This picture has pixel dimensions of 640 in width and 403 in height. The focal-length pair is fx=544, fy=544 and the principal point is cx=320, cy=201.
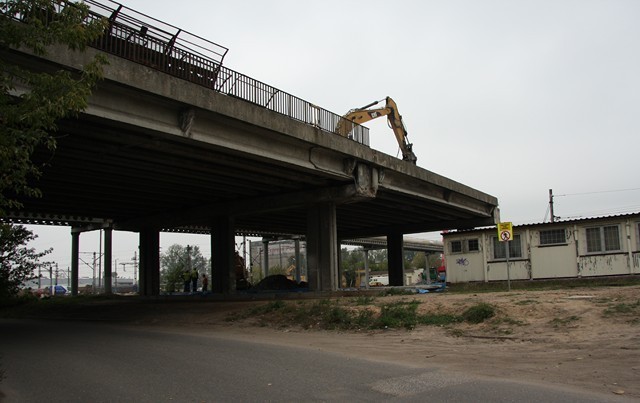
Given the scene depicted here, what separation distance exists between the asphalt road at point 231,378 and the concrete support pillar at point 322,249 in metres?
13.3

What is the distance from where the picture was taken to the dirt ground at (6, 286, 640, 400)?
7.96 metres

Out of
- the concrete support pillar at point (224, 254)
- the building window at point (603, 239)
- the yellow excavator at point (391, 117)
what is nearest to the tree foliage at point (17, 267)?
the concrete support pillar at point (224, 254)

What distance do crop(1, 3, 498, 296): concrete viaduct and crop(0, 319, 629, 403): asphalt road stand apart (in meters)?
3.60

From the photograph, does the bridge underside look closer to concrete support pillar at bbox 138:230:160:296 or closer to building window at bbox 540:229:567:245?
concrete support pillar at bbox 138:230:160:296

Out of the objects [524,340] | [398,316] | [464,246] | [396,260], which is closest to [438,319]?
[398,316]

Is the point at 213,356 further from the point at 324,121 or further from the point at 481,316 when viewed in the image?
the point at 324,121

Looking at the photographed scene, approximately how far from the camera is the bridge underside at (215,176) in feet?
48.8

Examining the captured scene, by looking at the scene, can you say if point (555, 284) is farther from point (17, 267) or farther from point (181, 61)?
point (17, 267)

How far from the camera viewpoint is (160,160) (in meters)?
18.9

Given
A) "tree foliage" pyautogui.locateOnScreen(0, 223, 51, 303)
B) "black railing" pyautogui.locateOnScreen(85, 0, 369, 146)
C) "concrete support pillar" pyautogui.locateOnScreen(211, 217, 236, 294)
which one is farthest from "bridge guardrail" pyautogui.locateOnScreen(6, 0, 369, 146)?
"tree foliage" pyautogui.locateOnScreen(0, 223, 51, 303)

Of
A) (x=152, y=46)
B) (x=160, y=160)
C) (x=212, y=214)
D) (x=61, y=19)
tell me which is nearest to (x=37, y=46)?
(x=61, y=19)

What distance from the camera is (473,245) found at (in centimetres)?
Answer: 3103

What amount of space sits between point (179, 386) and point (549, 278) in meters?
24.3

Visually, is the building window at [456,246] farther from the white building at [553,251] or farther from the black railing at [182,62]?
the black railing at [182,62]
